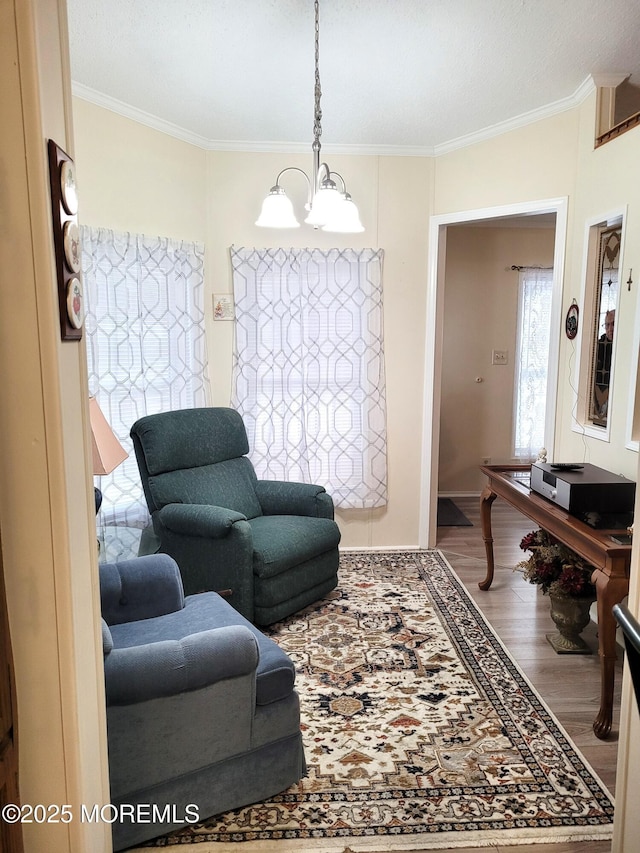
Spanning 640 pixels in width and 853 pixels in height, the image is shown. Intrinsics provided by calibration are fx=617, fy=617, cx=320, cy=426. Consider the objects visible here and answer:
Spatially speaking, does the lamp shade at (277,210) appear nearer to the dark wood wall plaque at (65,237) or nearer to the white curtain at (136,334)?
the white curtain at (136,334)

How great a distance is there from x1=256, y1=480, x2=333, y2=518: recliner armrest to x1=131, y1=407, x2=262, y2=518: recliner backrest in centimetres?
6

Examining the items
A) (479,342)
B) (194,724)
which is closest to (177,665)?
(194,724)

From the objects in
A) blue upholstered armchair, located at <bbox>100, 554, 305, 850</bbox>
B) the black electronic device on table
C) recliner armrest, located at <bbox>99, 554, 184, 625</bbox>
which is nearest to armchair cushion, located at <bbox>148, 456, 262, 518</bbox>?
recliner armrest, located at <bbox>99, 554, 184, 625</bbox>

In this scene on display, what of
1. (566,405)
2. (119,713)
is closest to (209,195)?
(566,405)

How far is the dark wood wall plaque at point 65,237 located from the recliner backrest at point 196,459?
80.8 inches

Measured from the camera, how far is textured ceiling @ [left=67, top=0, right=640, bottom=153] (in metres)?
2.37

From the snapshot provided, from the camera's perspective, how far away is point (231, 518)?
2994mm

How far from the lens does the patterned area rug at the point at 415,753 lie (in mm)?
1852

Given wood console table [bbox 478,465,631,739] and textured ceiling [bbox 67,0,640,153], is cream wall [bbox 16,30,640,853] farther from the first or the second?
wood console table [bbox 478,465,631,739]

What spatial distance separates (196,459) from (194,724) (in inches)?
73.1

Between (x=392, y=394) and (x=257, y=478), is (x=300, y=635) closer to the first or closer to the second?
(x=257, y=478)

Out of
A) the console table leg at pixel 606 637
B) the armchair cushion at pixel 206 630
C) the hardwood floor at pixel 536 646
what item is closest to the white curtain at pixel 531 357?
the hardwood floor at pixel 536 646

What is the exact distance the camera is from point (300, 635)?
3082 millimetres

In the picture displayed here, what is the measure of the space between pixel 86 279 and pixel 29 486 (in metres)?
2.32
